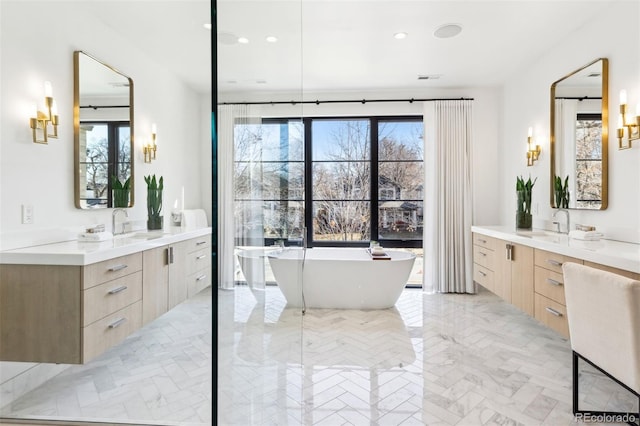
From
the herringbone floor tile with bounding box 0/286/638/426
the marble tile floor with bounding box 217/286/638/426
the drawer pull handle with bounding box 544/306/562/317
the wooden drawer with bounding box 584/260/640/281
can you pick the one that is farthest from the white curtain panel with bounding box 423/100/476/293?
the wooden drawer with bounding box 584/260/640/281

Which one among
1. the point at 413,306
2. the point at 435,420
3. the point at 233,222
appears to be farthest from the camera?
the point at 413,306

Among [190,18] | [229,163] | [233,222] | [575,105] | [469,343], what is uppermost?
[190,18]

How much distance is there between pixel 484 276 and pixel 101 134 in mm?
3563

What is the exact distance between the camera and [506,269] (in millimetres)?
2982

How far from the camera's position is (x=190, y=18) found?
2.28 m

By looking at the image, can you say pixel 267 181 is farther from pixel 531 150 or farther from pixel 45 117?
pixel 531 150

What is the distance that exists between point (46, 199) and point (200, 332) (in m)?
1.34

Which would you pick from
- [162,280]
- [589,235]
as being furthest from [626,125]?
[162,280]

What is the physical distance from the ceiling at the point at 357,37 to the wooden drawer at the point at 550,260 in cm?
181

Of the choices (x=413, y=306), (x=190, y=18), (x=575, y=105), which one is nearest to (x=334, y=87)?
(x=190, y=18)

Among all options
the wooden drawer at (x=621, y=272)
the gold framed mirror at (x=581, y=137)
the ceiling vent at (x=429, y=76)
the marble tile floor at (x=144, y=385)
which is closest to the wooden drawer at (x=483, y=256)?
the gold framed mirror at (x=581, y=137)

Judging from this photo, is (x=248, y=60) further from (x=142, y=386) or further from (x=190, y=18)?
(x=142, y=386)

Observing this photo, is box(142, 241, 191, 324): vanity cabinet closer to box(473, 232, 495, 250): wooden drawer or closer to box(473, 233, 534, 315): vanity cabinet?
box(473, 233, 534, 315): vanity cabinet

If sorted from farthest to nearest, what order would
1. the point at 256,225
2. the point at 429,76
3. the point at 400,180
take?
the point at 400,180 < the point at 429,76 < the point at 256,225
